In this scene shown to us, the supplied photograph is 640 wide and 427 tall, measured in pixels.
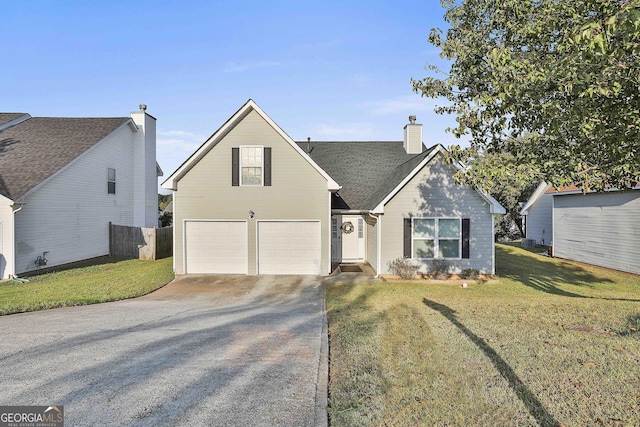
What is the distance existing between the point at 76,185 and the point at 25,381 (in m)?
15.2

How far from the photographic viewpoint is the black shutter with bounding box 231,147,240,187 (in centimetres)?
1540

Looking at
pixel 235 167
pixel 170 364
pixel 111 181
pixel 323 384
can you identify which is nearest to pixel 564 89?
pixel 323 384

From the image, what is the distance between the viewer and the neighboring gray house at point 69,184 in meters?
14.7

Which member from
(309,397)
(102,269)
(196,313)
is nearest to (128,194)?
(102,269)

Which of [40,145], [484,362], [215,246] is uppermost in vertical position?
[40,145]

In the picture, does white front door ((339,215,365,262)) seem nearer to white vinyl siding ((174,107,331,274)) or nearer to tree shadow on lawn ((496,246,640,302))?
white vinyl siding ((174,107,331,274))

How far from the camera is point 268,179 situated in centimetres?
1536

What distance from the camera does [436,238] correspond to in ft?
48.5

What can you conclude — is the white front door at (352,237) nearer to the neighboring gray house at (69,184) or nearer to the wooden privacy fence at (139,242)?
the wooden privacy fence at (139,242)

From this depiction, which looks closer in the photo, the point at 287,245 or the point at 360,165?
the point at 287,245

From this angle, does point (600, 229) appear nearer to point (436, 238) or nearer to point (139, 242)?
point (436, 238)

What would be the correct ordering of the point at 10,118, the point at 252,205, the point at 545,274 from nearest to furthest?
the point at 252,205 < the point at 545,274 < the point at 10,118

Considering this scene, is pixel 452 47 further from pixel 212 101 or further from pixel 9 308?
pixel 9 308

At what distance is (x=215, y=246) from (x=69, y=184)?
8062mm
